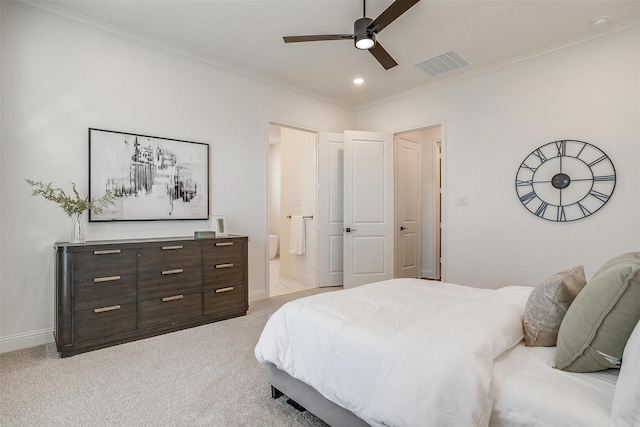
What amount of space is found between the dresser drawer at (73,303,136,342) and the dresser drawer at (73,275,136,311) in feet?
0.13

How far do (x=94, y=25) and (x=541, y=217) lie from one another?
468 centimetres

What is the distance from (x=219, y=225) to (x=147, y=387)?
1849 millimetres

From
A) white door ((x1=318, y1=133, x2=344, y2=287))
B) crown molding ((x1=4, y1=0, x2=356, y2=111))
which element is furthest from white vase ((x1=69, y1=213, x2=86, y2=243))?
white door ((x1=318, y1=133, x2=344, y2=287))

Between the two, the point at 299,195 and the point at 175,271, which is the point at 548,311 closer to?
the point at 175,271

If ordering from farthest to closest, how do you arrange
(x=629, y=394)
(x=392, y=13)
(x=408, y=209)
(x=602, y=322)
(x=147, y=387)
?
(x=408, y=209)
(x=392, y=13)
(x=147, y=387)
(x=602, y=322)
(x=629, y=394)

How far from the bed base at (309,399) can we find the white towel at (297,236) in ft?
10.7

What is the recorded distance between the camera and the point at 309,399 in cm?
167

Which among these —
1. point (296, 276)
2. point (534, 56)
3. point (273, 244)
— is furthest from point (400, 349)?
point (273, 244)

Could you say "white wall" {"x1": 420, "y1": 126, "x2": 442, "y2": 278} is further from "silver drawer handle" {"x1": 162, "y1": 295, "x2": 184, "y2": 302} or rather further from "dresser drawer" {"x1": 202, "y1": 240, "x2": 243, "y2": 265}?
"silver drawer handle" {"x1": 162, "y1": 295, "x2": 184, "y2": 302}

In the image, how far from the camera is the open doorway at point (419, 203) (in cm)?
535

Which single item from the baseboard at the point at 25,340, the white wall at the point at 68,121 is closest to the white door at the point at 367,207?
the white wall at the point at 68,121

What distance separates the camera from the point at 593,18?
114 inches

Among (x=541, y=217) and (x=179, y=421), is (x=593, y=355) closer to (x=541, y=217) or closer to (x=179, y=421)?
(x=179, y=421)

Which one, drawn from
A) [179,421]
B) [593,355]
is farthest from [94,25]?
[593,355]
